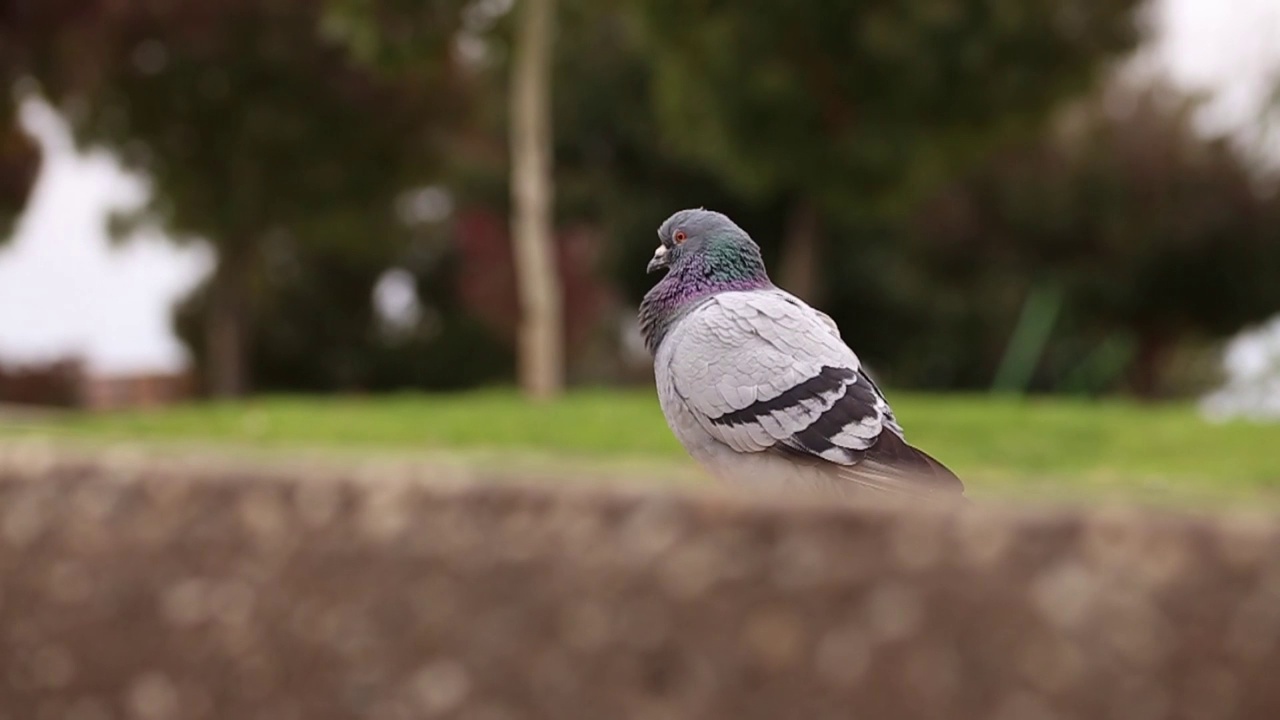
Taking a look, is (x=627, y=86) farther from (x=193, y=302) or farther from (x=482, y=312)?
(x=193, y=302)

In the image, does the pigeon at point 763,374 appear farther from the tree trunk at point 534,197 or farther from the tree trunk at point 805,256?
the tree trunk at point 805,256

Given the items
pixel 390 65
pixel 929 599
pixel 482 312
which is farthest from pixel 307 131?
pixel 929 599

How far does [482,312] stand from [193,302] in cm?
744

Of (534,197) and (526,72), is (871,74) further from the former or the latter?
(534,197)

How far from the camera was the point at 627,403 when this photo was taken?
13.4 metres

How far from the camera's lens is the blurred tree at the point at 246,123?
19.8 m

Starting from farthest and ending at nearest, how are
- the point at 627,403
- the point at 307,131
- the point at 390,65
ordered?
the point at 307,131 < the point at 390,65 < the point at 627,403

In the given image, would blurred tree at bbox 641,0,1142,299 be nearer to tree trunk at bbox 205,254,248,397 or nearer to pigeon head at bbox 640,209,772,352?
tree trunk at bbox 205,254,248,397

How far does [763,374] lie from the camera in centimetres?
282

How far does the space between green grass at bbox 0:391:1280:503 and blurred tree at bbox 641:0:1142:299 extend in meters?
3.39

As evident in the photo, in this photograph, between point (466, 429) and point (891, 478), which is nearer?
point (891, 478)

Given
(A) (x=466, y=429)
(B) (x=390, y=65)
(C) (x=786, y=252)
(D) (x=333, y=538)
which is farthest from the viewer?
(C) (x=786, y=252)

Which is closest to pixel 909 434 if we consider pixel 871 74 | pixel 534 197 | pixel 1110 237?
pixel 534 197

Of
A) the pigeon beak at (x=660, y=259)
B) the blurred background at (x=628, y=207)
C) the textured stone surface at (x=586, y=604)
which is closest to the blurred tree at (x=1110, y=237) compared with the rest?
the blurred background at (x=628, y=207)
